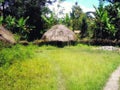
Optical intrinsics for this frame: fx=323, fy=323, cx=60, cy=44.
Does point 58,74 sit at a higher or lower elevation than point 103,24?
lower

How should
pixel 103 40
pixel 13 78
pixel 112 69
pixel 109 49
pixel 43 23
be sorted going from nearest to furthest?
pixel 13 78 → pixel 112 69 → pixel 109 49 → pixel 103 40 → pixel 43 23

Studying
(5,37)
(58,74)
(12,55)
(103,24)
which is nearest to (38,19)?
(103,24)

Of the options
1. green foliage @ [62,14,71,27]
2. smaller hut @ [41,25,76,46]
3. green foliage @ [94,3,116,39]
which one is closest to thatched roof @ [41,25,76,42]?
smaller hut @ [41,25,76,46]

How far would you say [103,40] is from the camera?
36812 mm

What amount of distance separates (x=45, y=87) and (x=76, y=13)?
38185mm

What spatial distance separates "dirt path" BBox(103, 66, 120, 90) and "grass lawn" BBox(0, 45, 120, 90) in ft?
0.76

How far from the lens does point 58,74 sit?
56.4 feet

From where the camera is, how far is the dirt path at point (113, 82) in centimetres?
1443

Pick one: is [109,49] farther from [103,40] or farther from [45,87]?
[45,87]

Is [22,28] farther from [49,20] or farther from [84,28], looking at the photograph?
[84,28]

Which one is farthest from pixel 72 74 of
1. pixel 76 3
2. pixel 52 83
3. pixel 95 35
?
pixel 76 3

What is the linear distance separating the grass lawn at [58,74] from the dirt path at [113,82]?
230 mm

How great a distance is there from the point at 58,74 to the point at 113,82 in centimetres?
314

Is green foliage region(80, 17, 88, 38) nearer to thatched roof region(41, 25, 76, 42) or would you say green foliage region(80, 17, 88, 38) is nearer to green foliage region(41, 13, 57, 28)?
green foliage region(41, 13, 57, 28)
